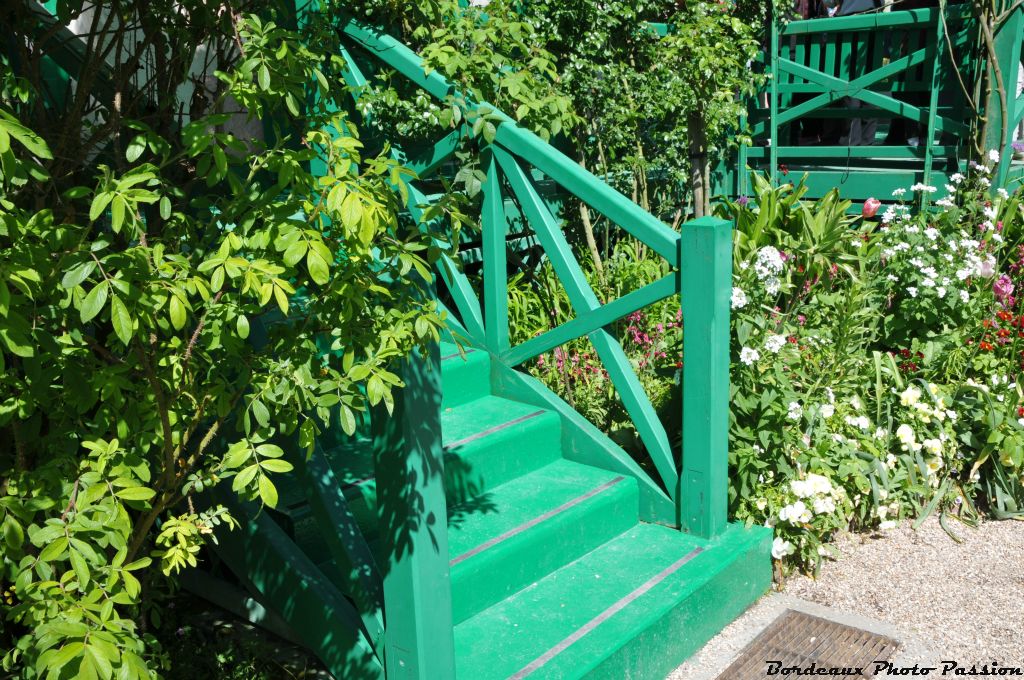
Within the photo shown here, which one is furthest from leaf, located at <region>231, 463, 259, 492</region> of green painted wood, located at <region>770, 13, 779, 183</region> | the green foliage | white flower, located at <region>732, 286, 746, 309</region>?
green painted wood, located at <region>770, 13, 779, 183</region>

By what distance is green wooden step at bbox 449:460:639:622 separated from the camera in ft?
11.4

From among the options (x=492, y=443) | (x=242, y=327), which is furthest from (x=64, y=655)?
(x=492, y=443)

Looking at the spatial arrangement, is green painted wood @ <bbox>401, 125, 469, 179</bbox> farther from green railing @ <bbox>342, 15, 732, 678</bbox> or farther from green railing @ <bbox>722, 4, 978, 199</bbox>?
green railing @ <bbox>722, 4, 978, 199</bbox>

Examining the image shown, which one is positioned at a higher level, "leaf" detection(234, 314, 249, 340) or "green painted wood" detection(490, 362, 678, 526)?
"leaf" detection(234, 314, 249, 340)

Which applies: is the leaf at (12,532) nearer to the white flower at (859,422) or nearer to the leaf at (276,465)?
the leaf at (276,465)

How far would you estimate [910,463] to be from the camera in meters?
4.61

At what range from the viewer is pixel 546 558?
12.2ft

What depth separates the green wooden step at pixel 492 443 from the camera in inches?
154

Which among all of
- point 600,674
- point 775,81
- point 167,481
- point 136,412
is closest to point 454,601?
point 600,674

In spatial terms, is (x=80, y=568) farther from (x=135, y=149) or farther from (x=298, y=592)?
(x=298, y=592)

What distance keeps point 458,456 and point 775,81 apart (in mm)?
4835

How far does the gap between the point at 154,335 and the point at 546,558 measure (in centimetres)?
190

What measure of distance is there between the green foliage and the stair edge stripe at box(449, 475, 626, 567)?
3.51ft

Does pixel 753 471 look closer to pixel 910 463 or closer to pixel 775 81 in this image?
pixel 910 463
